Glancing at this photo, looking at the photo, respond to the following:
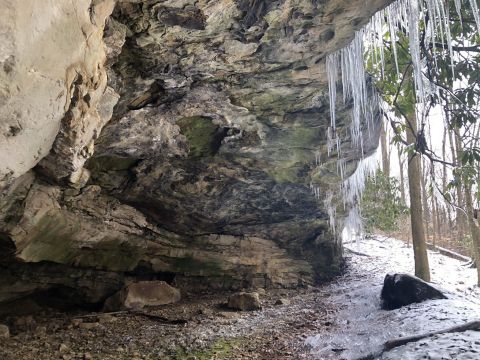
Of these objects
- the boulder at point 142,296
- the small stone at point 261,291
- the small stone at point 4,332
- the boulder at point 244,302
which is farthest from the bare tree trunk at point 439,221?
the small stone at point 4,332

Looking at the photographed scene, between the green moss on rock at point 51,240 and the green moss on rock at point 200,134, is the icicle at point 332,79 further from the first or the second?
the green moss on rock at point 51,240

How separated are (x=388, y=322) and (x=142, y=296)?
4.10 m

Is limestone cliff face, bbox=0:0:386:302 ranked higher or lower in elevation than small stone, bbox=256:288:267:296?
higher

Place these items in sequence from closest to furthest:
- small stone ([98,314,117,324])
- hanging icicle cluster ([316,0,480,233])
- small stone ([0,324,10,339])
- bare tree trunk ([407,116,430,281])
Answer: hanging icicle cluster ([316,0,480,233]) → small stone ([0,324,10,339]) → small stone ([98,314,117,324]) → bare tree trunk ([407,116,430,281])

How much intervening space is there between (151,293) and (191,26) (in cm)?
496

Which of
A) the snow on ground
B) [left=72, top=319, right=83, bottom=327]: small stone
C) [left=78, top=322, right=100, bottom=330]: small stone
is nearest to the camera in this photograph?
the snow on ground

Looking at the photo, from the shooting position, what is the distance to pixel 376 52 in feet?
19.0

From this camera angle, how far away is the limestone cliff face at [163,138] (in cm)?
285

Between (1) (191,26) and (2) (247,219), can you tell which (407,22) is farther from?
(2) (247,219)

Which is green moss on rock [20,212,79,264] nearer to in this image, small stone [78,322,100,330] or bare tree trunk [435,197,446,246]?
small stone [78,322,100,330]

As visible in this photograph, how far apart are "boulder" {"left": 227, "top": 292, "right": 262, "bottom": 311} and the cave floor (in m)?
0.16

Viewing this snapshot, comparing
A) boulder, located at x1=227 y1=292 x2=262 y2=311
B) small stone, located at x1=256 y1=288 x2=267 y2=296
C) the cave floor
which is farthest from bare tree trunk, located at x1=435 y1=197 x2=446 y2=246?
boulder, located at x1=227 y1=292 x2=262 y2=311

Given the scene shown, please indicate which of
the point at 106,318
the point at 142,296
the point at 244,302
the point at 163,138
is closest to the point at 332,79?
the point at 163,138

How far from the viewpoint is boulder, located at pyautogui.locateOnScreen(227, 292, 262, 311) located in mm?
7020
